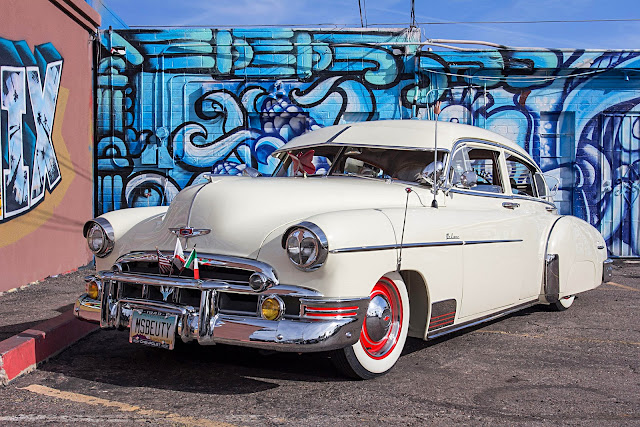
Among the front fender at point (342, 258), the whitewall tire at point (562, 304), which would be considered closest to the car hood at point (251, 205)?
the front fender at point (342, 258)

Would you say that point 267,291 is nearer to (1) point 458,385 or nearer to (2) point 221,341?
(2) point 221,341

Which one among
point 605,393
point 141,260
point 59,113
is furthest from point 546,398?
point 59,113

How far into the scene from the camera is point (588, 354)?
4.31m

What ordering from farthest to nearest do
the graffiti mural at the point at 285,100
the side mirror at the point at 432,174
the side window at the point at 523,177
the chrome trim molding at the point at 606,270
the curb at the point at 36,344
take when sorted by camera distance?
1. the graffiti mural at the point at 285,100
2. the chrome trim molding at the point at 606,270
3. the side window at the point at 523,177
4. the side mirror at the point at 432,174
5. the curb at the point at 36,344

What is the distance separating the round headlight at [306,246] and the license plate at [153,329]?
2.25 feet

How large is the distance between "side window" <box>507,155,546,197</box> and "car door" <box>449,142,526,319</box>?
58 cm

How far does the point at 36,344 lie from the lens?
394cm

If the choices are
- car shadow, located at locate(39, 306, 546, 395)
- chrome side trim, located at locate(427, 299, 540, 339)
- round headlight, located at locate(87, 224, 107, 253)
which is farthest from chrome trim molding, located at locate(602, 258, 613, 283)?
round headlight, located at locate(87, 224, 107, 253)

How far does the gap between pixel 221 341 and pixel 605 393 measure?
2.00 m

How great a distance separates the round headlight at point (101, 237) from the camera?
4016 millimetres

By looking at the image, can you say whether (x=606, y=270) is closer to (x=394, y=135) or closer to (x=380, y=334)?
(x=394, y=135)

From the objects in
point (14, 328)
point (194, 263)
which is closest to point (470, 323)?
point (194, 263)

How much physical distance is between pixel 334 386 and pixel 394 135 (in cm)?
196

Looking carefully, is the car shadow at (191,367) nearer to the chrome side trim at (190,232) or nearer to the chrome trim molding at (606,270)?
the chrome side trim at (190,232)
